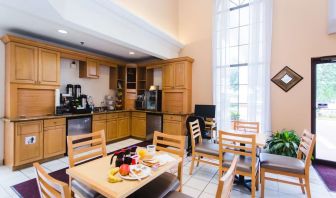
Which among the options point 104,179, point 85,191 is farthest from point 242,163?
point 85,191

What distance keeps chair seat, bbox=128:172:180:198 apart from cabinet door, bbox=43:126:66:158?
2866 millimetres

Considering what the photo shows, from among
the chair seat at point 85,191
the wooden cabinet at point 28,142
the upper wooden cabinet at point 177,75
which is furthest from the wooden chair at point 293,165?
the wooden cabinet at point 28,142

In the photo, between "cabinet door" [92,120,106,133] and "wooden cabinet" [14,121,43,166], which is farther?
"cabinet door" [92,120,106,133]

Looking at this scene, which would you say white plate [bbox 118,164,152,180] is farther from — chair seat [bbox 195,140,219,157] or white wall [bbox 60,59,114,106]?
white wall [bbox 60,59,114,106]

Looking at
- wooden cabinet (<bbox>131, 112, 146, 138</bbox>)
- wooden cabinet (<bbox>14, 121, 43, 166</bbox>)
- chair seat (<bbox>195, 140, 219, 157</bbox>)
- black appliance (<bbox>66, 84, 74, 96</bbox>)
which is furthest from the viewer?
wooden cabinet (<bbox>131, 112, 146, 138</bbox>)

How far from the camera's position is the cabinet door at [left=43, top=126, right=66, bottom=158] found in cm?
347

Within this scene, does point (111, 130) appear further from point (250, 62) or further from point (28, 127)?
point (250, 62)

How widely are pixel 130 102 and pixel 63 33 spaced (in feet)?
9.00

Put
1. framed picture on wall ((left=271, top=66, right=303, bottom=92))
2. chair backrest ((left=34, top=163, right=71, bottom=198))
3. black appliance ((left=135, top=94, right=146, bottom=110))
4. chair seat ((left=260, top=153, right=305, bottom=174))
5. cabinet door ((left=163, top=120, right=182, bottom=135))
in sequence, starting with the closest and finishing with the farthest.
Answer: chair backrest ((left=34, top=163, right=71, bottom=198)) → chair seat ((left=260, top=153, right=305, bottom=174)) → framed picture on wall ((left=271, top=66, right=303, bottom=92)) → cabinet door ((left=163, top=120, right=182, bottom=135)) → black appliance ((left=135, top=94, right=146, bottom=110))

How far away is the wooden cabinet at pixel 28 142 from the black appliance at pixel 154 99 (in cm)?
279

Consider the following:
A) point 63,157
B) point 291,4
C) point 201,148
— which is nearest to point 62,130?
point 63,157

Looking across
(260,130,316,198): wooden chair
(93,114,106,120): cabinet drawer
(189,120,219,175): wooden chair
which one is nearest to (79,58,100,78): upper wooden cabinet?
(93,114,106,120): cabinet drawer

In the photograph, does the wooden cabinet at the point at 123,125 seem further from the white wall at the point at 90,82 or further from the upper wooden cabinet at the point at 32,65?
the upper wooden cabinet at the point at 32,65

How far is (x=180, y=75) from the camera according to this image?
4809 mm
